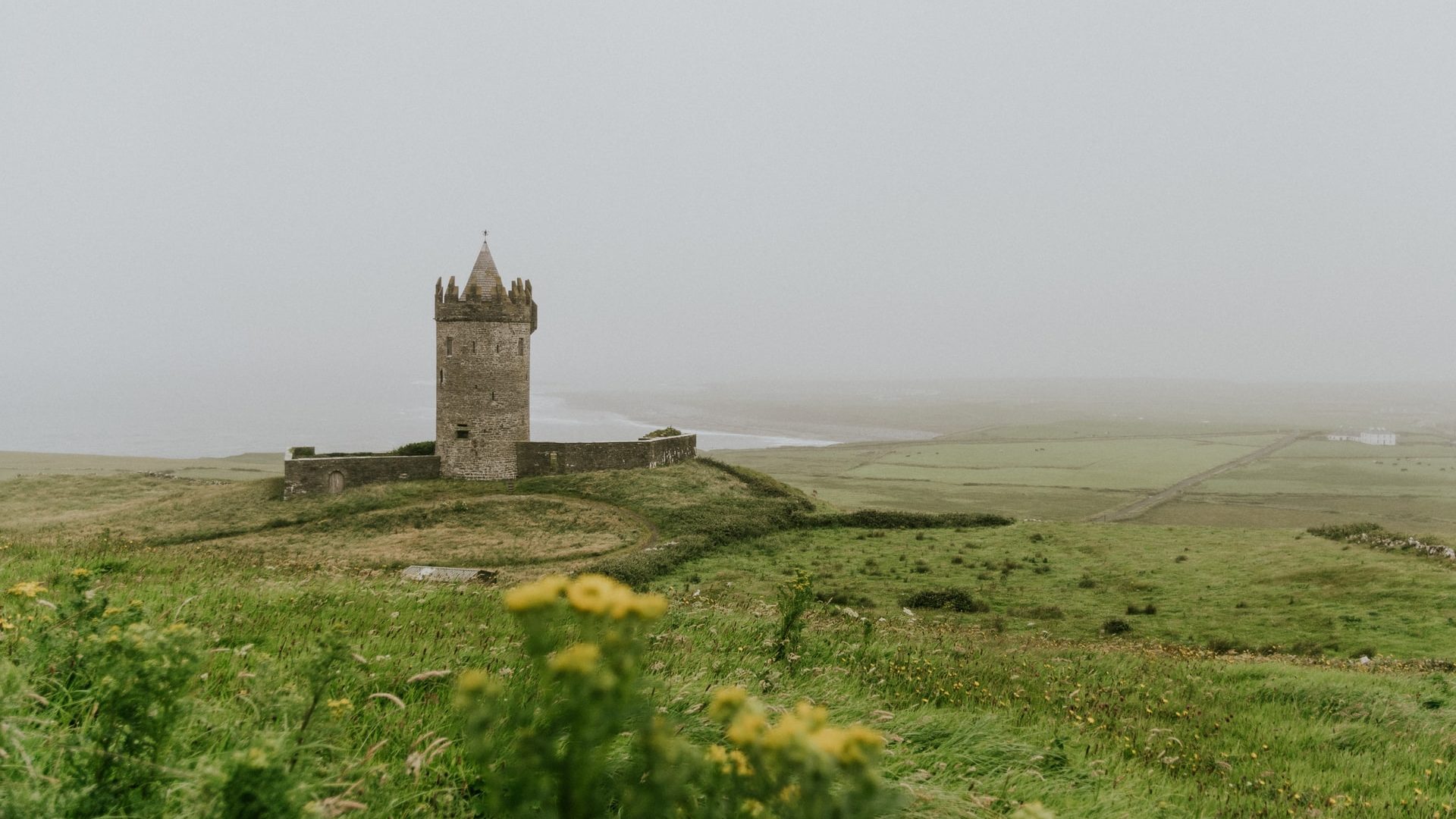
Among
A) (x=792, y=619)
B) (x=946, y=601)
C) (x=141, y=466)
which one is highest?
(x=792, y=619)

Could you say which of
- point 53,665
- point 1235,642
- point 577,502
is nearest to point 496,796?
point 53,665

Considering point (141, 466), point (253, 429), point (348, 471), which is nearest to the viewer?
point (348, 471)

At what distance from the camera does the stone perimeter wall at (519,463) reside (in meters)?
36.4

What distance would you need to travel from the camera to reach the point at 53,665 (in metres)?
4.14

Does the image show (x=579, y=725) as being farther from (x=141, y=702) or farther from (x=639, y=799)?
(x=141, y=702)

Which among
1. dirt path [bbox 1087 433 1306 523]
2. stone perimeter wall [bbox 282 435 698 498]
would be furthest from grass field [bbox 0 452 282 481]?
dirt path [bbox 1087 433 1306 523]

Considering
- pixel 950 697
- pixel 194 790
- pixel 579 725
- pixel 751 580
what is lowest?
pixel 751 580

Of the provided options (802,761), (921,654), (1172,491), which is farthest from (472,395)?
(1172,491)

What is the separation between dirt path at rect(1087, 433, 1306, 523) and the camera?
49.9 m

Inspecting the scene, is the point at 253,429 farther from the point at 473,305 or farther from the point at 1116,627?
the point at 1116,627

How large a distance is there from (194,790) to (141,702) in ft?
1.31

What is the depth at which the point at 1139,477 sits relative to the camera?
231 ft

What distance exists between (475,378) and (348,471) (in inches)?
296

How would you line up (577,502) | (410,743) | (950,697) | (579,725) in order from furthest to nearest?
(577,502), (950,697), (410,743), (579,725)
